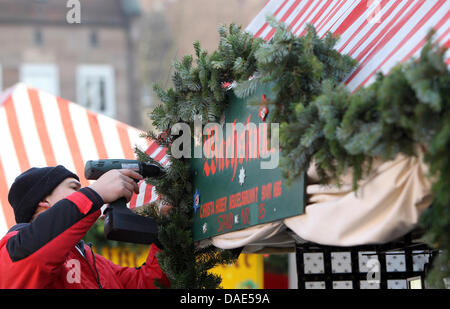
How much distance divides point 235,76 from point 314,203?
32.8 inches

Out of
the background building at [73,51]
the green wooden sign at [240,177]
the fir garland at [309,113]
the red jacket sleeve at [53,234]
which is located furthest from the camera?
the background building at [73,51]

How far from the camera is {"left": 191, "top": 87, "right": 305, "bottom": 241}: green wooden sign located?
9.36ft

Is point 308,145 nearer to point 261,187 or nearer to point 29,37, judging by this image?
point 261,187

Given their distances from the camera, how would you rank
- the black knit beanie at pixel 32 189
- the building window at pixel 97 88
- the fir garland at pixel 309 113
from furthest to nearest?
the building window at pixel 97 88 < the black knit beanie at pixel 32 189 < the fir garland at pixel 309 113

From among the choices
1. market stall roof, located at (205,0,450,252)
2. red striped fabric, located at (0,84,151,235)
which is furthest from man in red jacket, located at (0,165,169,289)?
red striped fabric, located at (0,84,151,235)

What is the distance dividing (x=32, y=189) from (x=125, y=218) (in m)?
0.65

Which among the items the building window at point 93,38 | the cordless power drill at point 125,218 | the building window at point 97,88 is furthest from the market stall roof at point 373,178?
the building window at point 93,38

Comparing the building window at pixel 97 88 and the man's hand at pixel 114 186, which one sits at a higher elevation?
the building window at pixel 97 88

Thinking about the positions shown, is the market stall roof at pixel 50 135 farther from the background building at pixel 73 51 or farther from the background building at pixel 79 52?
the background building at pixel 73 51

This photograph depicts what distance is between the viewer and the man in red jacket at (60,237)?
310 cm

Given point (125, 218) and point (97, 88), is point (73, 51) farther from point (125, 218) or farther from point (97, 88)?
point (125, 218)

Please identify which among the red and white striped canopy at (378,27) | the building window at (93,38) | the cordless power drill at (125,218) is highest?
the building window at (93,38)

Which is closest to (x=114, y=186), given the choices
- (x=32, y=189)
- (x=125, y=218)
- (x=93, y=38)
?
(x=125, y=218)

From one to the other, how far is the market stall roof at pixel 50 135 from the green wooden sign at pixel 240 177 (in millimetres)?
2120
